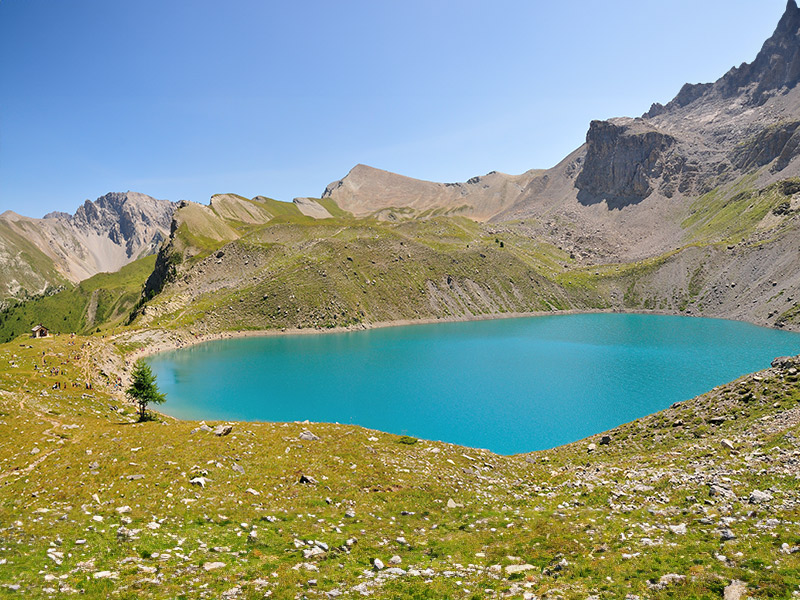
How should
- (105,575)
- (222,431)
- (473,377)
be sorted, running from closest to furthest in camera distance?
(105,575), (222,431), (473,377)

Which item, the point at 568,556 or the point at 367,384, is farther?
the point at 367,384

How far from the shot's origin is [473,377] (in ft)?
285

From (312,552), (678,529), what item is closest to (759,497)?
(678,529)

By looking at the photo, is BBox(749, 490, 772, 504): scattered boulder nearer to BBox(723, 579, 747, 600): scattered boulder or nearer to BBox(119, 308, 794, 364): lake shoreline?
BBox(723, 579, 747, 600): scattered boulder

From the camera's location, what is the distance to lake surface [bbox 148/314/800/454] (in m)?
61.7

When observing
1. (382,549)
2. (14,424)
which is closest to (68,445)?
(14,424)

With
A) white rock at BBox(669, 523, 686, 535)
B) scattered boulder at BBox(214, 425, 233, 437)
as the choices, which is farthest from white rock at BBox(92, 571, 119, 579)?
white rock at BBox(669, 523, 686, 535)

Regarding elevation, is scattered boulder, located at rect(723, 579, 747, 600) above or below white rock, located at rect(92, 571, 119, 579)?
above

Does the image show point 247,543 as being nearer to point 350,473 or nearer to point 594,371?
point 350,473

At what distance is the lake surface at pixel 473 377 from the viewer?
61.7m

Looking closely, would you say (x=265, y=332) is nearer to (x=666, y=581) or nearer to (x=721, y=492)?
(x=721, y=492)

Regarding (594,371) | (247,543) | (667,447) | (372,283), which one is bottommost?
(247,543)

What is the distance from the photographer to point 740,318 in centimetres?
15825

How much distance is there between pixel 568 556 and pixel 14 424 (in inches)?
1598
